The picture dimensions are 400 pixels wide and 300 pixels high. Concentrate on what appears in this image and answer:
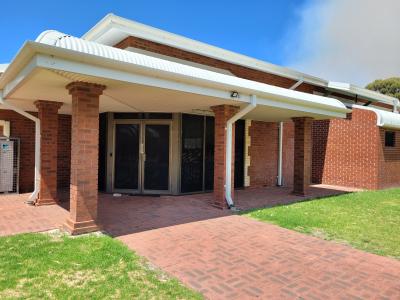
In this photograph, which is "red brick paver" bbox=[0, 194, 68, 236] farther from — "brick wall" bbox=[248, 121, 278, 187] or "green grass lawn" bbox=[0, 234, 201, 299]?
"brick wall" bbox=[248, 121, 278, 187]

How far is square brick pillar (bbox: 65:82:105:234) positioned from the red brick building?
2 cm

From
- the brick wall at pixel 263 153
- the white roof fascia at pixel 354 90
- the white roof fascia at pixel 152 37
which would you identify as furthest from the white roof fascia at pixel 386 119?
the white roof fascia at pixel 152 37

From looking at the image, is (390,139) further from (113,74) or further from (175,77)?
(113,74)

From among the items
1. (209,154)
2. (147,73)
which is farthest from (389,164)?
(147,73)

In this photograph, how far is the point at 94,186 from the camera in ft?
17.3

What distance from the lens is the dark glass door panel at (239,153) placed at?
35.7ft

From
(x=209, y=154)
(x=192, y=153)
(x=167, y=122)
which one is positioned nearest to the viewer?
(x=167, y=122)

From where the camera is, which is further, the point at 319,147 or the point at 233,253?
the point at 319,147

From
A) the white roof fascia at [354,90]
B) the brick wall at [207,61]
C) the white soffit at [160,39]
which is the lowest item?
the white roof fascia at [354,90]

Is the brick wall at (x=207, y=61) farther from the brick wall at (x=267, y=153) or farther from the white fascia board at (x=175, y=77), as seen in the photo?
the white fascia board at (x=175, y=77)

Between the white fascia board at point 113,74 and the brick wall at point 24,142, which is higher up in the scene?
the white fascia board at point 113,74

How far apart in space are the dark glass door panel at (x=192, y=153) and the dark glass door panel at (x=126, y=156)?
1.38 m

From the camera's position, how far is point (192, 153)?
31.1 feet

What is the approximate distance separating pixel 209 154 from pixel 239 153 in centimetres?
157
